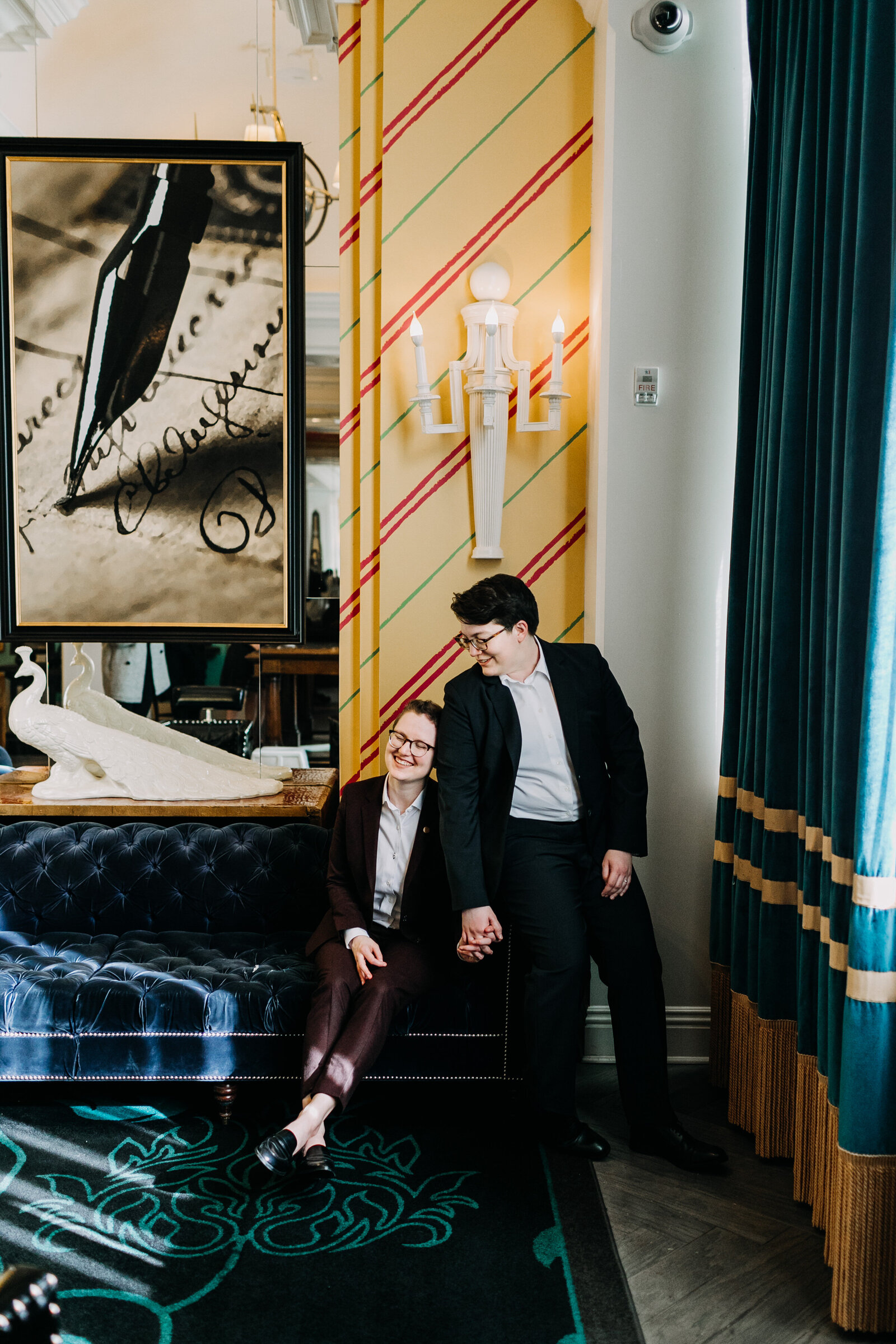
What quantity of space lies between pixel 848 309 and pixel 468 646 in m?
1.12

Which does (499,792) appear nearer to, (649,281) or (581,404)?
(581,404)

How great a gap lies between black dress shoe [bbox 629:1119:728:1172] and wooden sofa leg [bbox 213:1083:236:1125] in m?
0.98

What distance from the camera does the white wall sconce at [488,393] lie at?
111 inches

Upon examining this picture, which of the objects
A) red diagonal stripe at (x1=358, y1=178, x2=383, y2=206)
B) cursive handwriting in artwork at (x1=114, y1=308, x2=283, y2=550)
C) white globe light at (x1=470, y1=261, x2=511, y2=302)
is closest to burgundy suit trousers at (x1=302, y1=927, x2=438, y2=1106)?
cursive handwriting in artwork at (x1=114, y1=308, x2=283, y2=550)

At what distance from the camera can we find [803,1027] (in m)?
2.04

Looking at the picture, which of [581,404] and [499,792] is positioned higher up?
[581,404]

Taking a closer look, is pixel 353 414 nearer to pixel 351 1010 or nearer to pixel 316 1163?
pixel 351 1010

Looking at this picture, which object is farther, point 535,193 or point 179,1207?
point 535,193

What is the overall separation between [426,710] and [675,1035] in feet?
4.04

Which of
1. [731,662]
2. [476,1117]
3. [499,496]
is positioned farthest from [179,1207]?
[499,496]

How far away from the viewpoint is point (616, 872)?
2434 mm

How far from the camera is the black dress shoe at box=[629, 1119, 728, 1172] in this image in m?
2.26

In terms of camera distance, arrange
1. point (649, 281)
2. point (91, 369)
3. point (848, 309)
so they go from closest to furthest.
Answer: point (848, 309), point (649, 281), point (91, 369)

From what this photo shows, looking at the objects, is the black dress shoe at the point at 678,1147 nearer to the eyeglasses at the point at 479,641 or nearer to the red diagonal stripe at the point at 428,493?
the eyeglasses at the point at 479,641
